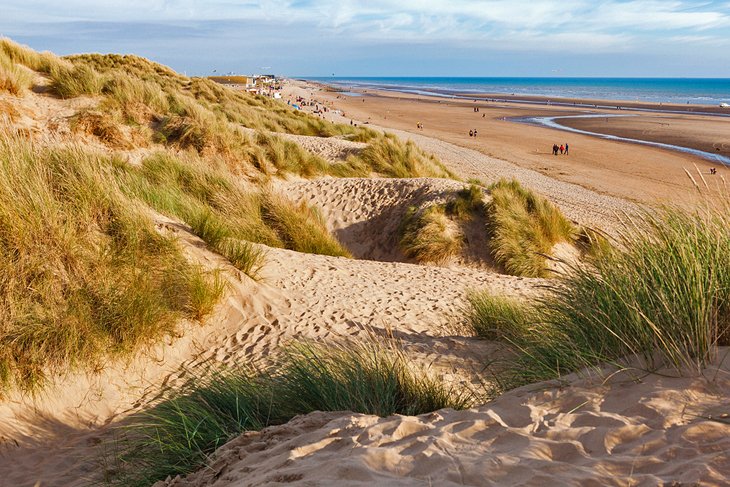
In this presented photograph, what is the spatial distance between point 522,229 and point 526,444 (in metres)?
8.78

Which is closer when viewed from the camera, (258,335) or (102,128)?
(258,335)

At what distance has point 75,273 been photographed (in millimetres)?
4633

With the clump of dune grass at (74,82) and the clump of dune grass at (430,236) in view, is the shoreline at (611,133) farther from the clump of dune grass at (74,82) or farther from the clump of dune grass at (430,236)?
the clump of dune grass at (74,82)

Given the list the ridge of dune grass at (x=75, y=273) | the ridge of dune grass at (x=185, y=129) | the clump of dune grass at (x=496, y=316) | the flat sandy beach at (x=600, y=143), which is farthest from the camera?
the flat sandy beach at (x=600, y=143)

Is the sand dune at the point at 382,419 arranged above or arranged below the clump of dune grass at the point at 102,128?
below

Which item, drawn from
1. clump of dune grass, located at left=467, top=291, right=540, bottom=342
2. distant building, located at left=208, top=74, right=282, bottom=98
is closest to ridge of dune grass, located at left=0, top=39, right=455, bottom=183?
clump of dune grass, located at left=467, top=291, right=540, bottom=342

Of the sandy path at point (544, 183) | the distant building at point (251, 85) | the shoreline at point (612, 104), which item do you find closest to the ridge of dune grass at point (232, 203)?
the sandy path at point (544, 183)

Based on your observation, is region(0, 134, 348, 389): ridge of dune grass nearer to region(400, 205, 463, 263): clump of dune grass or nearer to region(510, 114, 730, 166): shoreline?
region(400, 205, 463, 263): clump of dune grass

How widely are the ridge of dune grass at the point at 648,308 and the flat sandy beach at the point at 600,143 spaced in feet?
23.3

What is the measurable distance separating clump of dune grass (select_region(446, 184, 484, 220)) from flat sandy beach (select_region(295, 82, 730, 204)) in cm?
343

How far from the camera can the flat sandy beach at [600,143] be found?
22234mm

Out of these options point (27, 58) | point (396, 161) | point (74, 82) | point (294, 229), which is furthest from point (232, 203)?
point (27, 58)

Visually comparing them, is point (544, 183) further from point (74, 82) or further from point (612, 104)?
point (612, 104)

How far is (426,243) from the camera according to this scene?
1018cm
